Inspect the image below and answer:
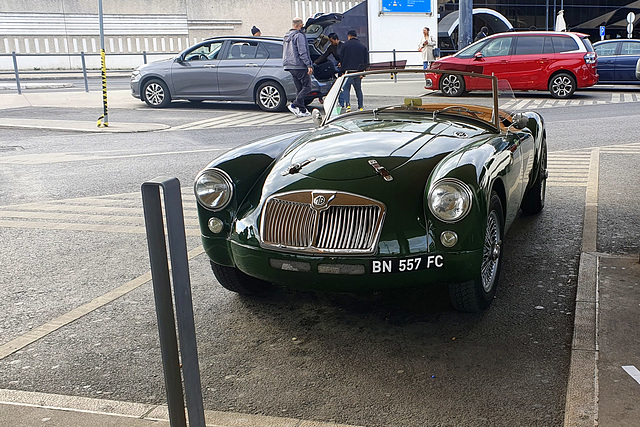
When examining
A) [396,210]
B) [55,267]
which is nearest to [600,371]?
[396,210]

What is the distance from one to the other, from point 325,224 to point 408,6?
111 ft

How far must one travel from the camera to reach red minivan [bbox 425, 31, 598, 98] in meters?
17.6

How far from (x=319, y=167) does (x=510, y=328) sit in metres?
1.41

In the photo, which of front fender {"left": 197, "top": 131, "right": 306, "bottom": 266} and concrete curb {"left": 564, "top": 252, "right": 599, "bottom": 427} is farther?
front fender {"left": 197, "top": 131, "right": 306, "bottom": 266}

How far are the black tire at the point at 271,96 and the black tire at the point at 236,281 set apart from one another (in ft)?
37.9

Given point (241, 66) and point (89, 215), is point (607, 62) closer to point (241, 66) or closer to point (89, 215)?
point (241, 66)

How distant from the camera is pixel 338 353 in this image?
12.0 feet

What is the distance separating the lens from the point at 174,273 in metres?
2.22

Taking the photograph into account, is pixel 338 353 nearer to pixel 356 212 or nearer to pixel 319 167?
pixel 356 212

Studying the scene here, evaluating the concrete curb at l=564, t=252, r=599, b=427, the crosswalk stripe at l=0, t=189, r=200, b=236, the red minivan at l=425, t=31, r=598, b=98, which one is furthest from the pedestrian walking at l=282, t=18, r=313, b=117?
→ the concrete curb at l=564, t=252, r=599, b=427

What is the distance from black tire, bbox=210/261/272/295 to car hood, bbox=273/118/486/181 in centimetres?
69

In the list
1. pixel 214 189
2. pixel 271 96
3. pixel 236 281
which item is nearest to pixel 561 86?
pixel 271 96

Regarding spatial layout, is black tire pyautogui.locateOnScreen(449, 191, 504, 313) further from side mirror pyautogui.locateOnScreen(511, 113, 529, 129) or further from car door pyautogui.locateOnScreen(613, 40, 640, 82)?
car door pyautogui.locateOnScreen(613, 40, 640, 82)

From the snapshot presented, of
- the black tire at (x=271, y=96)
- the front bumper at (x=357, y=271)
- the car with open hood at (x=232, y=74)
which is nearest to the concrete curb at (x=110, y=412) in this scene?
the front bumper at (x=357, y=271)
